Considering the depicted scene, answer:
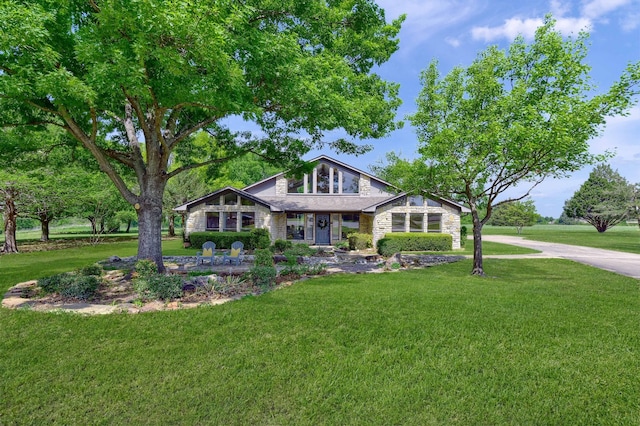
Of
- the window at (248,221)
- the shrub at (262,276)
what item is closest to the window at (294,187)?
the window at (248,221)

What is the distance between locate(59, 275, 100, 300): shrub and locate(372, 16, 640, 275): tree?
408 inches

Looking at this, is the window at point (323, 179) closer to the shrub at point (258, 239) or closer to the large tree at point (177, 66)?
the shrub at point (258, 239)

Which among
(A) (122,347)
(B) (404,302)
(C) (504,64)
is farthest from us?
(C) (504,64)

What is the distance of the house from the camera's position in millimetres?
20719

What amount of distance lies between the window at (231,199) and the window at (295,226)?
159 inches

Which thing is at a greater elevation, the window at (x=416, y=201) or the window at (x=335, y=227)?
the window at (x=416, y=201)

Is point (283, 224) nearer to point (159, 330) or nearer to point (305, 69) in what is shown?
point (305, 69)

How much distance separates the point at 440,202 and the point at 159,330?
1939cm

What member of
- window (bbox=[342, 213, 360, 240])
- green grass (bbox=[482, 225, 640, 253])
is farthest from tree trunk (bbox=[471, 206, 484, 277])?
green grass (bbox=[482, 225, 640, 253])

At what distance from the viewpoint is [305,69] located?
7.47 metres

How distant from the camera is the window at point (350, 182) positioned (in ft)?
75.7

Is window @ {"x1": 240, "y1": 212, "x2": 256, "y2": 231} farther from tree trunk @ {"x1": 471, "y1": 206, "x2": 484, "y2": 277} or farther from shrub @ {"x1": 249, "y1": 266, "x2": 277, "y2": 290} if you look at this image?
tree trunk @ {"x1": 471, "y1": 206, "x2": 484, "y2": 277}

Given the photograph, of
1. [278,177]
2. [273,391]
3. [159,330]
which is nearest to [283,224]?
[278,177]

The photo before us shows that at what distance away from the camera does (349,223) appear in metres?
23.0
